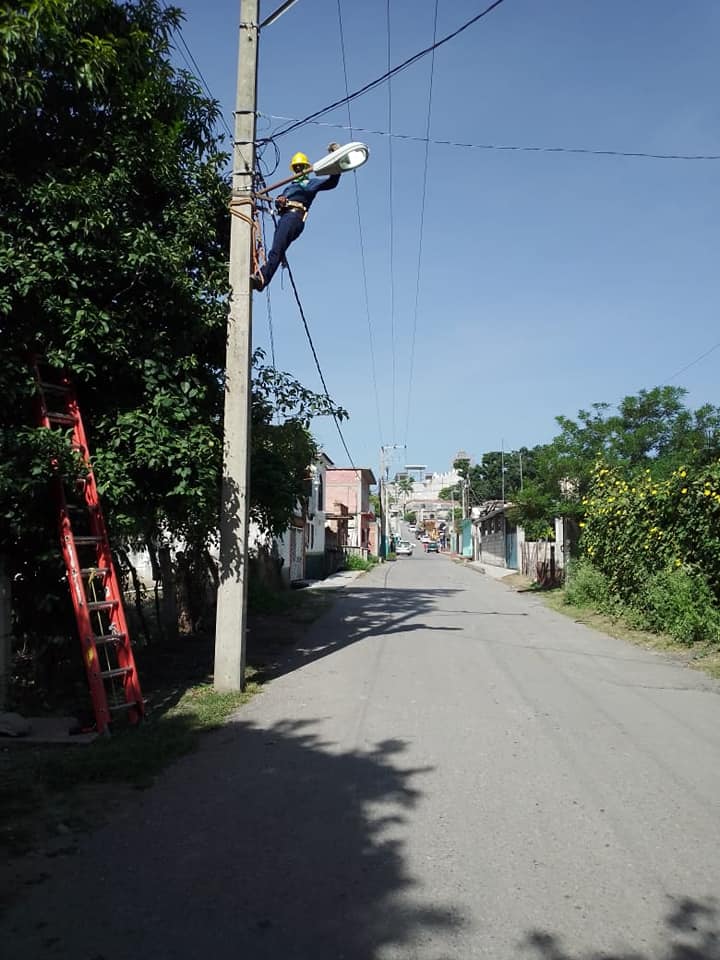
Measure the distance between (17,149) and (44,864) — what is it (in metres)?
6.54

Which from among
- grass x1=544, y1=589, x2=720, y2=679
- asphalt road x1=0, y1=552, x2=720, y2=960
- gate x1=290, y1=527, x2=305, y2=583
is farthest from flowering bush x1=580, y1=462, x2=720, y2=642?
gate x1=290, y1=527, x2=305, y2=583

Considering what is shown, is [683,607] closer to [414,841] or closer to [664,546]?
[664,546]

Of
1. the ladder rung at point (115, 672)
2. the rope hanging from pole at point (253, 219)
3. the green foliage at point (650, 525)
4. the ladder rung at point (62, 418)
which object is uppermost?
the rope hanging from pole at point (253, 219)

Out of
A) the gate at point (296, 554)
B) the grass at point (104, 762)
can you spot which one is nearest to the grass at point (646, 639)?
the grass at point (104, 762)

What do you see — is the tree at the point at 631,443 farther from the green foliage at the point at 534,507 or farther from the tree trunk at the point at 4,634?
the tree trunk at the point at 4,634

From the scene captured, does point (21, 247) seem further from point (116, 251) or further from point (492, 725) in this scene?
point (492, 725)

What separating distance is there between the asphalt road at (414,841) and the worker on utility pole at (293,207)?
212 inches

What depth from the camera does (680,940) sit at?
3418mm

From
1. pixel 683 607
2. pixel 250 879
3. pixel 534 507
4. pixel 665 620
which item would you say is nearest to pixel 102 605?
pixel 250 879

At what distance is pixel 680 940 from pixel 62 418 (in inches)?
247

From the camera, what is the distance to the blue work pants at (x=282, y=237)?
1005 centimetres

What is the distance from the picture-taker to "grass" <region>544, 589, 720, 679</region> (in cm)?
1084

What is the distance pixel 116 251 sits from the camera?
760 cm

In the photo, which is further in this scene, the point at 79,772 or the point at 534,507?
the point at 534,507
